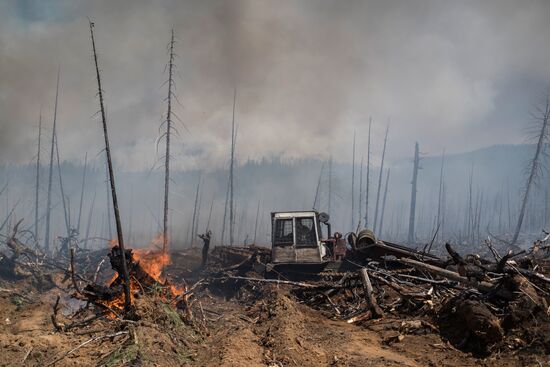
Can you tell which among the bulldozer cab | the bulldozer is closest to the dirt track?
the bulldozer

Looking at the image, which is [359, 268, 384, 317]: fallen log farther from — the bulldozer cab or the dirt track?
the bulldozer cab

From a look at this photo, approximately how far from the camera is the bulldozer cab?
1334 centimetres

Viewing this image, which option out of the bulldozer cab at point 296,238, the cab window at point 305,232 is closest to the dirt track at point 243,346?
the bulldozer cab at point 296,238

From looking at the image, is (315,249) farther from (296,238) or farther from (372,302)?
(372,302)

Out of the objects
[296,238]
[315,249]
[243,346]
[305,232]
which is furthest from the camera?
[305,232]

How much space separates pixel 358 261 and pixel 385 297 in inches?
138

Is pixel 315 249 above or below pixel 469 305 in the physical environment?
below

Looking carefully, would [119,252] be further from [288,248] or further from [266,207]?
[266,207]

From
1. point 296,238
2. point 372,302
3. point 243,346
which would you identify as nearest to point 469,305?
point 372,302

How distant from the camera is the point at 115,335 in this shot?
17.9 feet

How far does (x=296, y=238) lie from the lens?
13.9 meters

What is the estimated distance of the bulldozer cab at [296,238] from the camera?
13.3 meters

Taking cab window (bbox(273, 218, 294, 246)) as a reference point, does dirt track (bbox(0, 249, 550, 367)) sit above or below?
below

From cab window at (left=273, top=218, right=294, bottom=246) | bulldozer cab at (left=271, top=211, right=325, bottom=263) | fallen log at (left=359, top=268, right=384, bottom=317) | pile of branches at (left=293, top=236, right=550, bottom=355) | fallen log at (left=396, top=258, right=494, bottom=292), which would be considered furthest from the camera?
cab window at (left=273, top=218, right=294, bottom=246)
